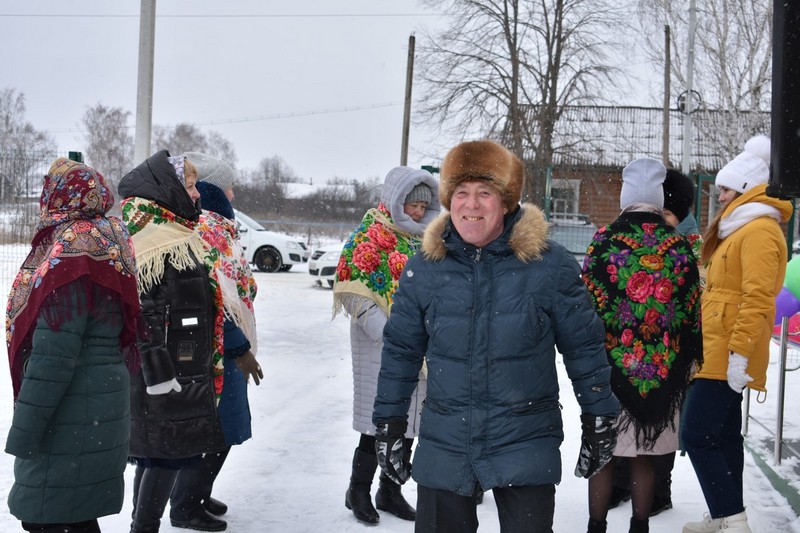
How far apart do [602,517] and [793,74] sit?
2.23m

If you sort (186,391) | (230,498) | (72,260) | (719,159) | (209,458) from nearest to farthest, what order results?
(72,260), (186,391), (209,458), (230,498), (719,159)

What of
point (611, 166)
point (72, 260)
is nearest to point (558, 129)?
point (611, 166)

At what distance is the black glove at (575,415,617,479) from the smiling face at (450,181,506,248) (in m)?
0.68

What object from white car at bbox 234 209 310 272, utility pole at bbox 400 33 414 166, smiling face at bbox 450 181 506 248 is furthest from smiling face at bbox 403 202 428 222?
utility pole at bbox 400 33 414 166

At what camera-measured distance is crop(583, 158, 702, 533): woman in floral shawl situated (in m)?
3.51

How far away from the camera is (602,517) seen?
12.1 feet

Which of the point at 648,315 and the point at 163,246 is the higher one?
the point at 163,246

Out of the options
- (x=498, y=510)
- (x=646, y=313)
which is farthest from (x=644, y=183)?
(x=498, y=510)

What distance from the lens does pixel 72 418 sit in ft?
9.11

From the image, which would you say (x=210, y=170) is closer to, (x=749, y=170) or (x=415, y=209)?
(x=415, y=209)

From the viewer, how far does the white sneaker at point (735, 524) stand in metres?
3.74

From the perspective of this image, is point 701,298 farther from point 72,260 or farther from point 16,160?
point 16,160

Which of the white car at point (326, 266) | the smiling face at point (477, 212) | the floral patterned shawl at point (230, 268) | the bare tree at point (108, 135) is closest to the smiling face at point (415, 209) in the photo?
the floral patterned shawl at point (230, 268)

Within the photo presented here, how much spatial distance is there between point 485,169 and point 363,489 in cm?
212
